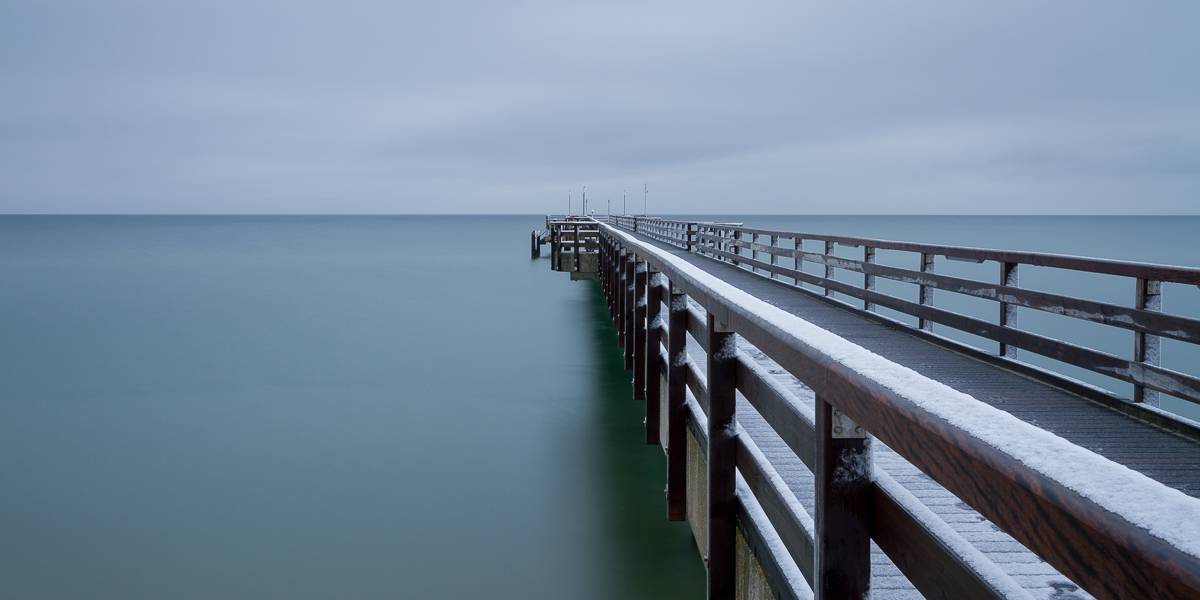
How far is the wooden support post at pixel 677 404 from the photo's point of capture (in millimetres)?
4625

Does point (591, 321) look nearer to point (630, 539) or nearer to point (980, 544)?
point (630, 539)

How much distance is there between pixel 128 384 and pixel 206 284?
2486 centimetres

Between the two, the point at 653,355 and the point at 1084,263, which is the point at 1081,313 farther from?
the point at 653,355

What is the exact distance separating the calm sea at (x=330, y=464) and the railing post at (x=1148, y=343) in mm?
3769

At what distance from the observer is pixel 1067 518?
2.94 ft

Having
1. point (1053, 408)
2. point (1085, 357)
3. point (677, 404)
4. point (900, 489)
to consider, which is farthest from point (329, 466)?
point (900, 489)

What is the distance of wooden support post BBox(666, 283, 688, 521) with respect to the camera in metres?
4.62

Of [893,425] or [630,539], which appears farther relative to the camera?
[630,539]

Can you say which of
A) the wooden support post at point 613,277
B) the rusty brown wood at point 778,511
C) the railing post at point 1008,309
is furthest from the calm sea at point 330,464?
the rusty brown wood at point 778,511

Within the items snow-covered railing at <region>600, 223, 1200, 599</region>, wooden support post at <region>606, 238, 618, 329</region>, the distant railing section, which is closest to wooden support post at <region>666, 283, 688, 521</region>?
snow-covered railing at <region>600, 223, 1200, 599</region>

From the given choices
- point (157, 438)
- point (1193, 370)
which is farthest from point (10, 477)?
point (1193, 370)

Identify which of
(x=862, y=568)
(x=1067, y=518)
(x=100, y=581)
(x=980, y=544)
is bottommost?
(x=100, y=581)

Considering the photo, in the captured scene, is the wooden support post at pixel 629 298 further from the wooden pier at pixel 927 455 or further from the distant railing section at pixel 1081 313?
the distant railing section at pixel 1081 313

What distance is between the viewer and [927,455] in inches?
47.5
